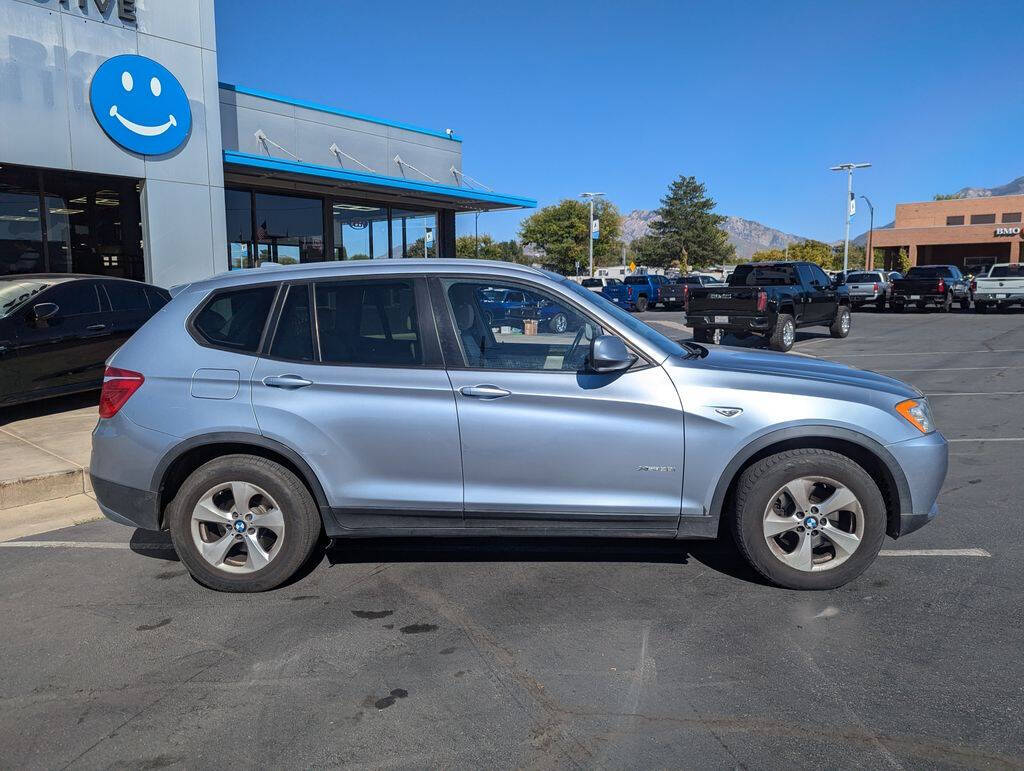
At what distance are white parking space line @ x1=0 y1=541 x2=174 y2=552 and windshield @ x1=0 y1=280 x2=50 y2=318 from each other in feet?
12.8

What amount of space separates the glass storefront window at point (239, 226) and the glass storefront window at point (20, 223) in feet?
14.6

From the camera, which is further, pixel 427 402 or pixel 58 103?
pixel 58 103

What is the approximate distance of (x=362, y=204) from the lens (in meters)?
20.8

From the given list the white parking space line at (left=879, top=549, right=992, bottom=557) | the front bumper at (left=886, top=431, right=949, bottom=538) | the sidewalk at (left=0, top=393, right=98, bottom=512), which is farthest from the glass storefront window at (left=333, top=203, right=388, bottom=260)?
the front bumper at (left=886, top=431, right=949, bottom=538)

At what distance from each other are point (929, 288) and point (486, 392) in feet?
98.4

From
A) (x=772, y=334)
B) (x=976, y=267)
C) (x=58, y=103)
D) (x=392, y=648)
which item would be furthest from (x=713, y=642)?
(x=976, y=267)

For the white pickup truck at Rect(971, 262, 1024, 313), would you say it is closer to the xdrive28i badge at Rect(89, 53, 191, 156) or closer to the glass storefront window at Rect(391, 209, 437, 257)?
the glass storefront window at Rect(391, 209, 437, 257)

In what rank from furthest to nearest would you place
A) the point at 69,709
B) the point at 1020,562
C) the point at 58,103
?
the point at 58,103
the point at 1020,562
the point at 69,709

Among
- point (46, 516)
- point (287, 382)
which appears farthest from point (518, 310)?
point (46, 516)

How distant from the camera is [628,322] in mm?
4355

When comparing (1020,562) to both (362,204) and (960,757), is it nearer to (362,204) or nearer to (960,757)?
(960,757)

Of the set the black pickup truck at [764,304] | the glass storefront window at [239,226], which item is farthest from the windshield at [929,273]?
the glass storefront window at [239,226]

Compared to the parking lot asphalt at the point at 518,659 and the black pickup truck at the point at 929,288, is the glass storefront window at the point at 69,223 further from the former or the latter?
the black pickup truck at the point at 929,288

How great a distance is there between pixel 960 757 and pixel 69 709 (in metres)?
3.45
